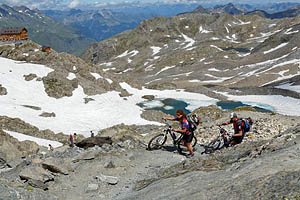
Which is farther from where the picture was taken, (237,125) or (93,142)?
(93,142)

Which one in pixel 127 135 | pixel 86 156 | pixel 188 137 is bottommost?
pixel 127 135

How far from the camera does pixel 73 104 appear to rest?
224ft

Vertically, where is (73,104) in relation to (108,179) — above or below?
below

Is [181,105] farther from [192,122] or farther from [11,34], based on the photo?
[11,34]

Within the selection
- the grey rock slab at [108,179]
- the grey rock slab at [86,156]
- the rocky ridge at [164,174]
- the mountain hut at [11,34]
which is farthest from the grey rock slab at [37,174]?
the mountain hut at [11,34]

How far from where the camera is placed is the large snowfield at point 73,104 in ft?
177

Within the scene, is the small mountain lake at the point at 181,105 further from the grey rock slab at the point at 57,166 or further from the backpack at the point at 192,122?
the grey rock slab at the point at 57,166

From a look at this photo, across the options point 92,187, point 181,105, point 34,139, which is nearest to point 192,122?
point 92,187

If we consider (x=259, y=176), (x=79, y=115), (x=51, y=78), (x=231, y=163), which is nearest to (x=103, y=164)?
(x=231, y=163)

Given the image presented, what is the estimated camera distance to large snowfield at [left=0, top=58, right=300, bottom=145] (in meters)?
53.9

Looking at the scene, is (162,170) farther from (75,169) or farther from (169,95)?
(169,95)

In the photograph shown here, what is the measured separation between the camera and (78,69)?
86938mm

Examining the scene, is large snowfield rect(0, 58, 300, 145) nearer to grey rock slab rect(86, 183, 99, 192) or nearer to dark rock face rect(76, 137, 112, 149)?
dark rock face rect(76, 137, 112, 149)

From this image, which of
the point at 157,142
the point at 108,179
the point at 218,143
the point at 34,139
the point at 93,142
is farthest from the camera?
the point at 34,139
